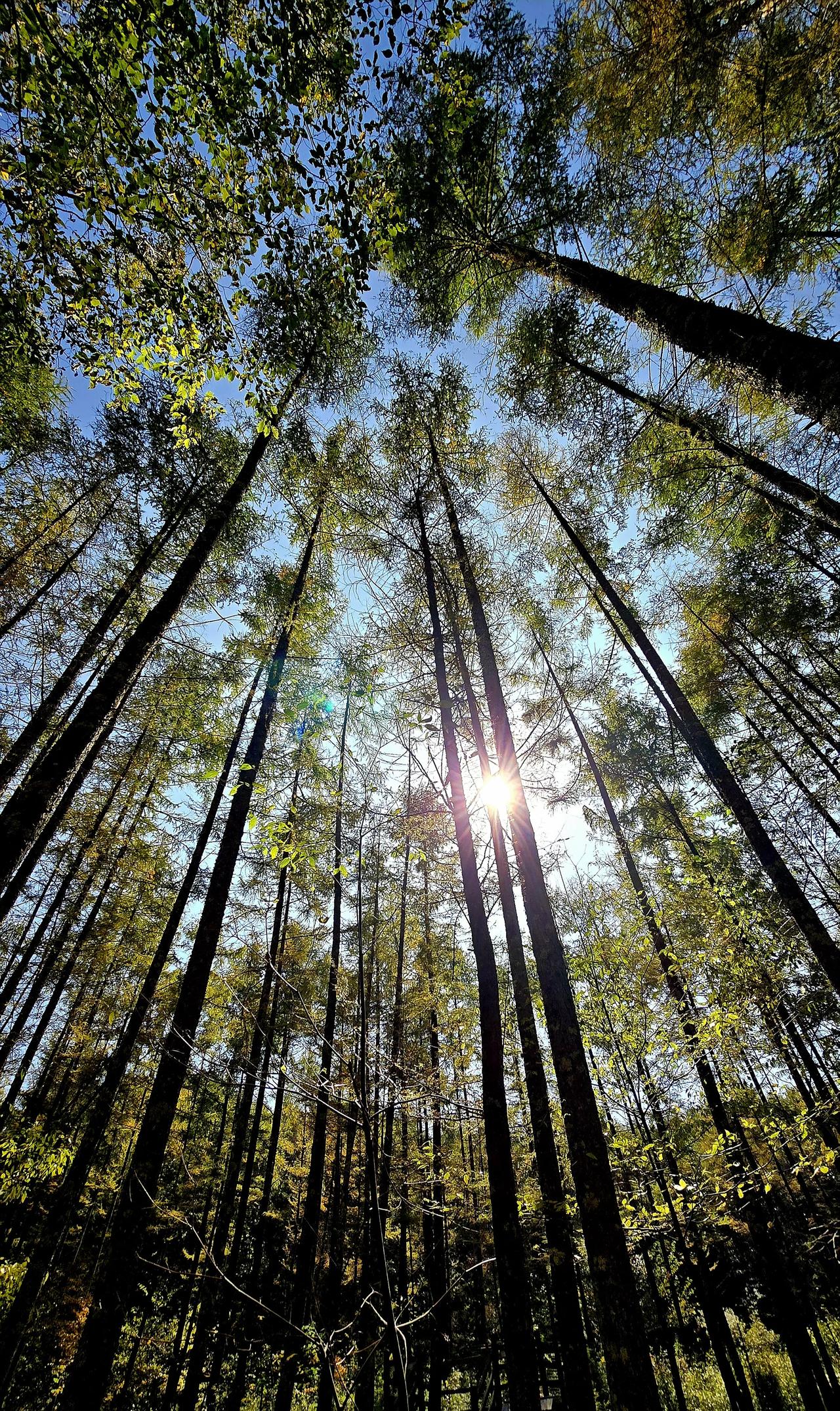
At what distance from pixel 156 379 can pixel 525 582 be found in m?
7.67

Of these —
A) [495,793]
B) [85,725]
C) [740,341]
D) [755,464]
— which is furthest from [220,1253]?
[755,464]

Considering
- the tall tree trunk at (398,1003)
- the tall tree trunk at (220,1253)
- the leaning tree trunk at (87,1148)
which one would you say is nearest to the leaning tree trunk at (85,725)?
the tall tree trunk at (398,1003)

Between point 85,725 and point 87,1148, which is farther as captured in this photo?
point 87,1148

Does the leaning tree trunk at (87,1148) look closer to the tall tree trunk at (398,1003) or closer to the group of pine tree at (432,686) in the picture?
the group of pine tree at (432,686)

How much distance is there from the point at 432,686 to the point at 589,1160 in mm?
5955

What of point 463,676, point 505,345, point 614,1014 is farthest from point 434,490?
point 614,1014

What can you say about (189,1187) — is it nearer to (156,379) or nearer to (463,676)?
(463,676)

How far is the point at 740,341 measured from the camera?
378 cm

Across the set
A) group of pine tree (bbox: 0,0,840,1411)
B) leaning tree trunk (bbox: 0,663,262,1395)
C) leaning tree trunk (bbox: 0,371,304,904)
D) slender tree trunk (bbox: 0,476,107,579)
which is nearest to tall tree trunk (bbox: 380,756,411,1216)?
group of pine tree (bbox: 0,0,840,1411)

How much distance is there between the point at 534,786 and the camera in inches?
289

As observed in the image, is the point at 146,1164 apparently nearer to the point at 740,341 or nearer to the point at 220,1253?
the point at 220,1253

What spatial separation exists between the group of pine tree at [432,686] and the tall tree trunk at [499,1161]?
0.05 meters

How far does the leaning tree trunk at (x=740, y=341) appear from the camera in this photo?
339 centimetres

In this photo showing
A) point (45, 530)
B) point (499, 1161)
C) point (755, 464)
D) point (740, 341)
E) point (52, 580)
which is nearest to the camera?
point (740, 341)
